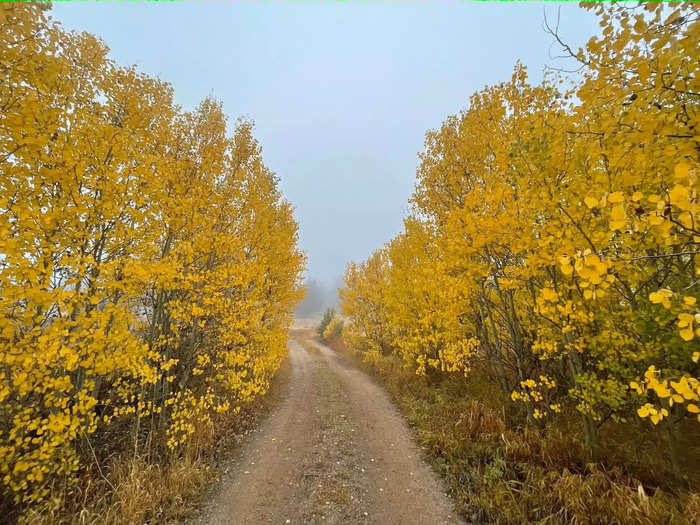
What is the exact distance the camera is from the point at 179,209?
605cm

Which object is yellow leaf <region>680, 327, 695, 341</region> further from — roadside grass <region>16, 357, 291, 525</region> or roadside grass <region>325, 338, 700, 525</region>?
roadside grass <region>16, 357, 291, 525</region>

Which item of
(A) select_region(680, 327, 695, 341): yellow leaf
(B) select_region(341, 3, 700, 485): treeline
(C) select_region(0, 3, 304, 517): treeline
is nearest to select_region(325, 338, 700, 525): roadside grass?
(B) select_region(341, 3, 700, 485): treeline

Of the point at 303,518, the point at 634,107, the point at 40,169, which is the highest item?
the point at 40,169

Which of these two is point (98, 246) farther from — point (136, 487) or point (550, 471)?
point (550, 471)

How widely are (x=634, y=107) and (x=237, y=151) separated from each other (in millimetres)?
9218

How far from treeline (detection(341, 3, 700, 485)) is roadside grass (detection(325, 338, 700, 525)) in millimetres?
302

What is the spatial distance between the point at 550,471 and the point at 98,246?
1026cm

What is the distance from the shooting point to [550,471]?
5137 millimetres

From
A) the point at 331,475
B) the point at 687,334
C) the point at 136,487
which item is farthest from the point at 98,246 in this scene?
the point at 687,334

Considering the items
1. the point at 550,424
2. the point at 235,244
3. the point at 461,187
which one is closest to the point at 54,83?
the point at 235,244

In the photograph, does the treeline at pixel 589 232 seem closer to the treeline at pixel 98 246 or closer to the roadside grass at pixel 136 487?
the treeline at pixel 98 246

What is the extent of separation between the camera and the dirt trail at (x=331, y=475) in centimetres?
494

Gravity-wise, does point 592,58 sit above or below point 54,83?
below

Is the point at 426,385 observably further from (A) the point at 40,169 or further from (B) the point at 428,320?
(A) the point at 40,169
